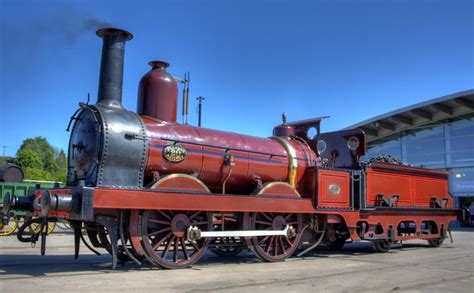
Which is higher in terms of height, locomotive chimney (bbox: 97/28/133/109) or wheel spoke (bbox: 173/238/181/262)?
locomotive chimney (bbox: 97/28/133/109)

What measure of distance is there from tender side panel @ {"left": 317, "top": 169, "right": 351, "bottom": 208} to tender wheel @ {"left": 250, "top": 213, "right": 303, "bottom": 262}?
0.81 metres

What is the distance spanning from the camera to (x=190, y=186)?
359 inches

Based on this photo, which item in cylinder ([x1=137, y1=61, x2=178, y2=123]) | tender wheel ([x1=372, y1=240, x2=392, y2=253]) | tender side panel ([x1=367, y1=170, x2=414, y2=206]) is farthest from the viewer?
tender wheel ([x1=372, y1=240, x2=392, y2=253])

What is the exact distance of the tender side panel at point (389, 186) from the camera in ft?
42.3

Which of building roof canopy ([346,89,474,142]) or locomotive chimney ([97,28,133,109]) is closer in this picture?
A: locomotive chimney ([97,28,133,109])

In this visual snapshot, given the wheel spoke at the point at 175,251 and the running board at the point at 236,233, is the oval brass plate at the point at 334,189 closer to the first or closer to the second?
the running board at the point at 236,233

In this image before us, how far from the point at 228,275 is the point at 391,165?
7.11m

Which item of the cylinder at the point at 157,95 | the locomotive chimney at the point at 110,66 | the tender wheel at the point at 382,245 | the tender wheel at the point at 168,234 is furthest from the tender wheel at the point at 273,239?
the locomotive chimney at the point at 110,66

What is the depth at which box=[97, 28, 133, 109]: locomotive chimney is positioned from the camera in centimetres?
891

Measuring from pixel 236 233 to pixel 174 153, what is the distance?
2.01m

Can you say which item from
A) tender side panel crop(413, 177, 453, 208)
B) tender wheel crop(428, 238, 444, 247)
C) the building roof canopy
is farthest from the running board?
the building roof canopy

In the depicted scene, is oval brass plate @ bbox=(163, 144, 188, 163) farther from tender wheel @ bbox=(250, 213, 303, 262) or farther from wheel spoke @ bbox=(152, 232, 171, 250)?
tender wheel @ bbox=(250, 213, 303, 262)

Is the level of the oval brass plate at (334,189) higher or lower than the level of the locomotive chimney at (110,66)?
lower

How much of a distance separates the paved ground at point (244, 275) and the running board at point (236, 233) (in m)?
0.61
